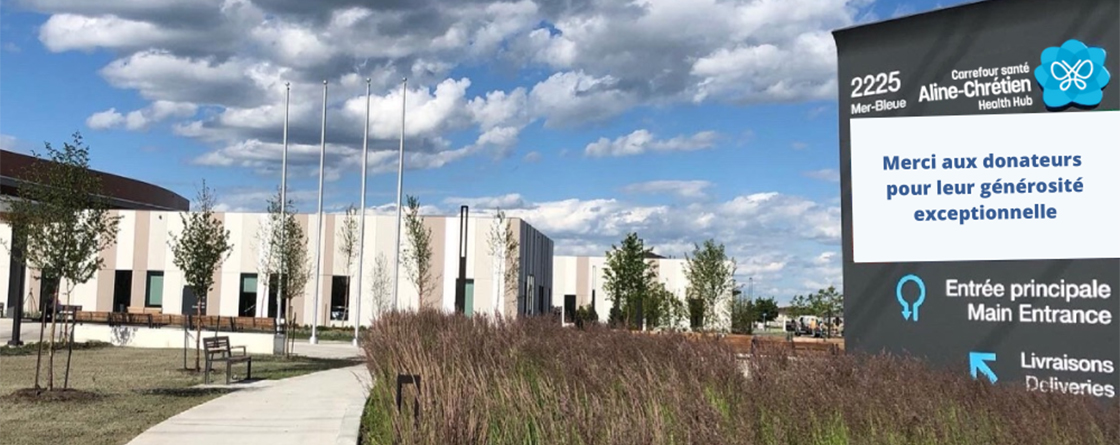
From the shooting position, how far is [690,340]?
7.87 m

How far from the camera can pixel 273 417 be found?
11227 mm

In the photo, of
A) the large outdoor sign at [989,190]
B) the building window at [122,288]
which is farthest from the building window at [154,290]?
the large outdoor sign at [989,190]

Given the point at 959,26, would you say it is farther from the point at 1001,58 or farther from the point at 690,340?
the point at 690,340

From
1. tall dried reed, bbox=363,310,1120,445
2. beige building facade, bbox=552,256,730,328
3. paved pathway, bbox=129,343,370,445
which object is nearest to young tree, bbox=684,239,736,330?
beige building facade, bbox=552,256,730,328

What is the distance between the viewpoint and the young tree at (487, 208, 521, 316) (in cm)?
4872

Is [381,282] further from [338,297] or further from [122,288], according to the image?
[122,288]

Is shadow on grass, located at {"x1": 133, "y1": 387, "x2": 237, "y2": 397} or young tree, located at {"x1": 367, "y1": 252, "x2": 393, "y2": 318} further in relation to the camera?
young tree, located at {"x1": 367, "y1": 252, "x2": 393, "y2": 318}

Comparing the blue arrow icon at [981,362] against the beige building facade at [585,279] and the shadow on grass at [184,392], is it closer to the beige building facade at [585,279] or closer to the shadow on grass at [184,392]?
the shadow on grass at [184,392]

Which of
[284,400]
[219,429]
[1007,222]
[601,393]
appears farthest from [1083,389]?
[284,400]

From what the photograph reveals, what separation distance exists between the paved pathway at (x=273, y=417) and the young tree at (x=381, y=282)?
112 feet

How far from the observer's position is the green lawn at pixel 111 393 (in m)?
9.72

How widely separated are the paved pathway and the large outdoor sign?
16.1 ft

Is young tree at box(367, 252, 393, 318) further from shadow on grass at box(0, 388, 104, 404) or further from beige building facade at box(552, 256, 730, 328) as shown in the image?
shadow on grass at box(0, 388, 104, 404)

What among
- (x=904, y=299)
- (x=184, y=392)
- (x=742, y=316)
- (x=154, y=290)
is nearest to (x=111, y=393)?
(x=184, y=392)
